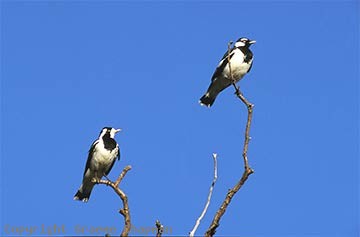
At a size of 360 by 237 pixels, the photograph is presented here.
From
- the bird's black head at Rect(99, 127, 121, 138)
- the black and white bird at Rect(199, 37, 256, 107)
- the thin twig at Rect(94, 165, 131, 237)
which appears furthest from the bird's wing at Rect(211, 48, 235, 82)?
the thin twig at Rect(94, 165, 131, 237)

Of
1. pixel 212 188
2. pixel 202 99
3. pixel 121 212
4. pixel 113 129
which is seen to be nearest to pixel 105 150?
pixel 113 129

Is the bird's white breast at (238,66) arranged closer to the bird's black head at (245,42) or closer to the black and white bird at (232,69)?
the black and white bird at (232,69)

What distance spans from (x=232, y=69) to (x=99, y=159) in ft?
8.20

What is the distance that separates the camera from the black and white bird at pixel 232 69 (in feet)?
37.1

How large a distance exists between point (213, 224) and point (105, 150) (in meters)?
5.50

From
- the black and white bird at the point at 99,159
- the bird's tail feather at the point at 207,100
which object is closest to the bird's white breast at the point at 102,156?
the black and white bird at the point at 99,159

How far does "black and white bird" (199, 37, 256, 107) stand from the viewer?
37.1ft

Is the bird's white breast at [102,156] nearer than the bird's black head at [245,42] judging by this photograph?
Yes

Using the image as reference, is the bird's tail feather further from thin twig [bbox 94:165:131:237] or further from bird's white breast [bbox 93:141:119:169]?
thin twig [bbox 94:165:131:237]

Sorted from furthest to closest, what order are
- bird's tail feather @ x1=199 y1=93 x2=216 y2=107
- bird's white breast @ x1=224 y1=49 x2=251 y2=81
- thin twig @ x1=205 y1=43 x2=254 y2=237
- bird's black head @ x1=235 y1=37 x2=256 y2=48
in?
bird's tail feather @ x1=199 y1=93 x2=216 y2=107 → bird's black head @ x1=235 y1=37 x2=256 y2=48 → bird's white breast @ x1=224 y1=49 x2=251 y2=81 → thin twig @ x1=205 y1=43 x2=254 y2=237

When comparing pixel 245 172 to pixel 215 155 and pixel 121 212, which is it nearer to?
pixel 215 155

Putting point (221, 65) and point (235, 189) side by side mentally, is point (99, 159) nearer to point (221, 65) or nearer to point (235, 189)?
point (221, 65)

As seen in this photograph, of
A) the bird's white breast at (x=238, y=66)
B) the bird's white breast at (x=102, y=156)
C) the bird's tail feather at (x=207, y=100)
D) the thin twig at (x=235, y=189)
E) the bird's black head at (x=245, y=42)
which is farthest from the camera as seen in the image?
the bird's tail feather at (x=207, y=100)

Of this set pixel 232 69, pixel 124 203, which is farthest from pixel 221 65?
pixel 124 203
